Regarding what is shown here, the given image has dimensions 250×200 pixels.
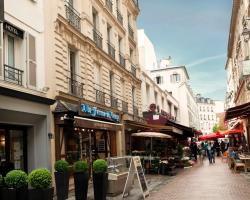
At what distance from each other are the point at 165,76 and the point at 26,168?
50208 mm

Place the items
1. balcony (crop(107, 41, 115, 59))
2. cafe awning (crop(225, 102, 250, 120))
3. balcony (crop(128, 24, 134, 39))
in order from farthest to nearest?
balcony (crop(128, 24, 134, 39)) < balcony (crop(107, 41, 115, 59)) < cafe awning (crop(225, 102, 250, 120))

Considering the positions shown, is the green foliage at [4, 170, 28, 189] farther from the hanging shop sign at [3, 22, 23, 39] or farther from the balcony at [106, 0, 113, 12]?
the balcony at [106, 0, 113, 12]

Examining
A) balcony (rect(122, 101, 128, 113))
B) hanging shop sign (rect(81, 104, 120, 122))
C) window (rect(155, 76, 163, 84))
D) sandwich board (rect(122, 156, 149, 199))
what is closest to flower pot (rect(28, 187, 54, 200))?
sandwich board (rect(122, 156, 149, 199))

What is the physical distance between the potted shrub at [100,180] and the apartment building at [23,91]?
2.89 meters

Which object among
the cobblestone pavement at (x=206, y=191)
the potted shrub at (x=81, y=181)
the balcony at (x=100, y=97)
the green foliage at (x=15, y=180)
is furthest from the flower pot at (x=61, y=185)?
the balcony at (x=100, y=97)

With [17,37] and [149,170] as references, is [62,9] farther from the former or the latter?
[149,170]

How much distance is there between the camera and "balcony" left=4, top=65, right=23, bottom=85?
12406 millimetres

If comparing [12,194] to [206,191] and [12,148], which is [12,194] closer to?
[12,148]

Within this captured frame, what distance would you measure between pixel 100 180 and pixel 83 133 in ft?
21.4

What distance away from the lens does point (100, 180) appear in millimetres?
11547

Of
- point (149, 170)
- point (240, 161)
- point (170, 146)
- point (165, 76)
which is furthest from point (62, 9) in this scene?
point (165, 76)

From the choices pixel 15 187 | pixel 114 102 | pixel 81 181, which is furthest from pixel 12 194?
pixel 114 102

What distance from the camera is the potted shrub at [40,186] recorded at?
711cm

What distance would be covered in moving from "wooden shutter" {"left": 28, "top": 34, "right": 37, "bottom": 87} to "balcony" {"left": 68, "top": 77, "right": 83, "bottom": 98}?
2962mm
